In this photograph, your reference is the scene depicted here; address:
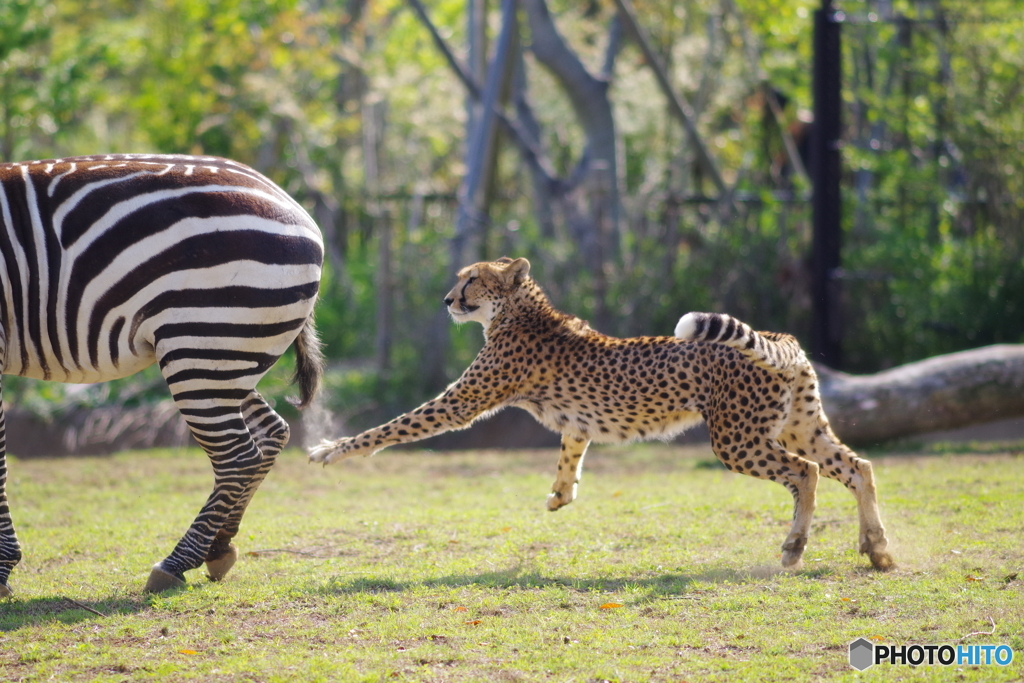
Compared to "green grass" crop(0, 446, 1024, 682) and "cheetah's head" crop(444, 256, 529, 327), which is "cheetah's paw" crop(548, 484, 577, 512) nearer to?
"green grass" crop(0, 446, 1024, 682)

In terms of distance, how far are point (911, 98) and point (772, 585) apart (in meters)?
8.95

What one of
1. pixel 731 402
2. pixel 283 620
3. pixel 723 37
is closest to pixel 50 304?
pixel 283 620

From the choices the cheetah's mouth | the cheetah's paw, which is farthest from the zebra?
the cheetah's paw

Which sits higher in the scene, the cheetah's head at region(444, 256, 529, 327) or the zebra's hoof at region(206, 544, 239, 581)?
the cheetah's head at region(444, 256, 529, 327)

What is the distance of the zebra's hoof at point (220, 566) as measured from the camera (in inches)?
209

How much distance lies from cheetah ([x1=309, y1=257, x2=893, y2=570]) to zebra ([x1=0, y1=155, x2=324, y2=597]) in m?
0.70

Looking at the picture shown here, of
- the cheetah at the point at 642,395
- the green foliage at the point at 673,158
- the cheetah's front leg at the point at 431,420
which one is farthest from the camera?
the green foliage at the point at 673,158

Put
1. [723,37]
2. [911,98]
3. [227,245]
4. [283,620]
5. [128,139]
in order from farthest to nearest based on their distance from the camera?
[128,139] → [723,37] → [911,98] → [227,245] → [283,620]

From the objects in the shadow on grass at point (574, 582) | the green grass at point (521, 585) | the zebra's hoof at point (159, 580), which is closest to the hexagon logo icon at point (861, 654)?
the green grass at point (521, 585)

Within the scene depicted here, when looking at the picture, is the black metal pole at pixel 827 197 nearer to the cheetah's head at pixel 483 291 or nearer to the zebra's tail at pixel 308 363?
the cheetah's head at pixel 483 291

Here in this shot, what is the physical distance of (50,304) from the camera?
199 inches

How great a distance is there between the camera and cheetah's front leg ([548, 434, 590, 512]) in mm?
Answer: 5992

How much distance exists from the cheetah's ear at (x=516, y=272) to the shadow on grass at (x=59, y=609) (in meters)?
2.54

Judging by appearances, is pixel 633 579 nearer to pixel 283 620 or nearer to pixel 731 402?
pixel 731 402
